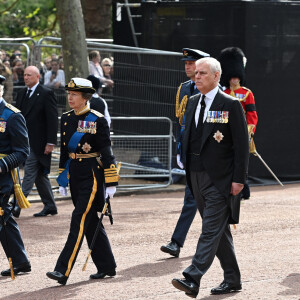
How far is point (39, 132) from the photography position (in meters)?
12.3

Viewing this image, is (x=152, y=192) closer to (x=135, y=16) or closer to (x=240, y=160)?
(x=135, y=16)

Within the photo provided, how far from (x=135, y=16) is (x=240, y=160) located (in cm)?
997

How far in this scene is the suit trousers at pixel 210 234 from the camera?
7031 millimetres

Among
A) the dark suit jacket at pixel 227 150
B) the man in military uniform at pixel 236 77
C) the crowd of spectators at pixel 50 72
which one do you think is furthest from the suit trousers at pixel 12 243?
the crowd of spectators at pixel 50 72

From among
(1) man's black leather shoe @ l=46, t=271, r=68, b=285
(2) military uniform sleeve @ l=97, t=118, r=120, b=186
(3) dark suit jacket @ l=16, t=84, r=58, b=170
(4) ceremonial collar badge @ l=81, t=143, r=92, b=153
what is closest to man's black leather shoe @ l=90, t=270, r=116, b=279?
(1) man's black leather shoe @ l=46, t=271, r=68, b=285

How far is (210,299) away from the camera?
723 cm

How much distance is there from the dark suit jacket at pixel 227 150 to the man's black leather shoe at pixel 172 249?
187 centimetres

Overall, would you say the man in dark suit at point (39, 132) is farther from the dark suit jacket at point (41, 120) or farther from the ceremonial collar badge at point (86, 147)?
the ceremonial collar badge at point (86, 147)

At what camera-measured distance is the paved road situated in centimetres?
754

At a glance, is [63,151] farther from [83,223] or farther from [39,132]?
[39,132]

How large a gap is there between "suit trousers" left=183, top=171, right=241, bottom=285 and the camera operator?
843cm

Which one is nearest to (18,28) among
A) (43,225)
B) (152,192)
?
(152,192)

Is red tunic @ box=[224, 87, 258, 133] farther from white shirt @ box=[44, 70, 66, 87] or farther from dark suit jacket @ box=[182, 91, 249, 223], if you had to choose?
dark suit jacket @ box=[182, 91, 249, 223]

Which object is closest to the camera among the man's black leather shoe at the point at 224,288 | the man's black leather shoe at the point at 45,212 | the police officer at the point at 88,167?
the man's black leather shoe at the point at 224,288
